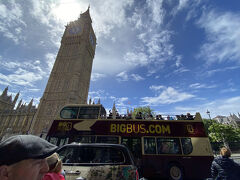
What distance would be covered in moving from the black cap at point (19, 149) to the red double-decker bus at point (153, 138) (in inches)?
280

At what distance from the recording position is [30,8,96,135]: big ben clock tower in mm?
33472

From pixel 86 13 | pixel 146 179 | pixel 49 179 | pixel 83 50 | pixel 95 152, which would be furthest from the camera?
pixel 86 13

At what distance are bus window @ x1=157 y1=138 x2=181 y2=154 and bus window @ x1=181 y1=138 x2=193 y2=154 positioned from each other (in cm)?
36

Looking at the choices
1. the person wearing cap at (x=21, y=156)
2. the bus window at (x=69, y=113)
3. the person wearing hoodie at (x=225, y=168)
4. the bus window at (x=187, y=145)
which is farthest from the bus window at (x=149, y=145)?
the person wearing cap at (x=21, y=156)

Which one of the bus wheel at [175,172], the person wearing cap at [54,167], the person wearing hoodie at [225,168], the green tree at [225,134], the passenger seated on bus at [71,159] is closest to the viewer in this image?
the person wearing cap at [54,167]

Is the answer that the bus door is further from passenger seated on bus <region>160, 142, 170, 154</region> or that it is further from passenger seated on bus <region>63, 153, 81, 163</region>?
passenger seated on bus <region>63, 153, 81, 163</region>

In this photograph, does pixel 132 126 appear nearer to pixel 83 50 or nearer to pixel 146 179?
pixel 146 179

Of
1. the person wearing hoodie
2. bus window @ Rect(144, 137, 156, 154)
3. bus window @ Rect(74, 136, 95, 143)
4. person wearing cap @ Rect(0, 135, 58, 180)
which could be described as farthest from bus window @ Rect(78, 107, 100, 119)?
person wearing cap @ Rect(0, 135, 58, 180)

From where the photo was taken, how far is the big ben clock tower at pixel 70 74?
33.5m

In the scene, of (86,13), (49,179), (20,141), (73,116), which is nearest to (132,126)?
(73,116)

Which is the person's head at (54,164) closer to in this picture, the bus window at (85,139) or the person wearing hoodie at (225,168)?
the person wearing hoodie at (225,168)

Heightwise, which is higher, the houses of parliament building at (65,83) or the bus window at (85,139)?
the houses of parliament building at (65,83)

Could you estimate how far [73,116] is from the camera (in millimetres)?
8734

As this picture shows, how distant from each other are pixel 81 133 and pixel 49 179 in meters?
6.51
